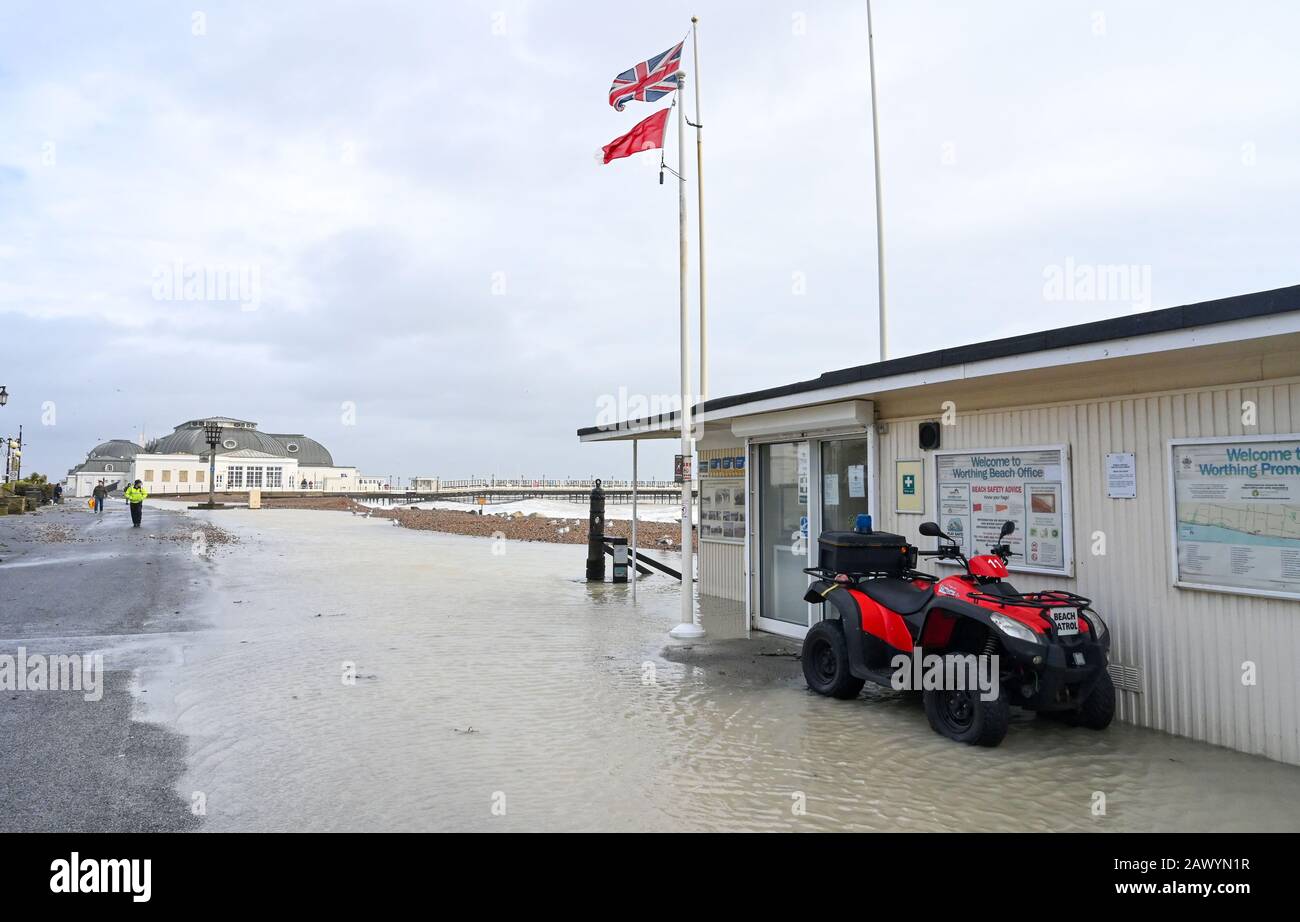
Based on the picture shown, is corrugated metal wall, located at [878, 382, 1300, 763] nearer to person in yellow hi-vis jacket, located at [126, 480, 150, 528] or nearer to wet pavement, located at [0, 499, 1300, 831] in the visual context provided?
wet pavement, located at [0, 499, 1300, 831]

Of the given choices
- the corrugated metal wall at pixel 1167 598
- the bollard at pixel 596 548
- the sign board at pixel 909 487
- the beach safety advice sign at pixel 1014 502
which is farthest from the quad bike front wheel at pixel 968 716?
the bollard at pixel 596 548

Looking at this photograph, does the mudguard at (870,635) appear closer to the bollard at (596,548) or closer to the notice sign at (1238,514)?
the notice sign at (1238,514)

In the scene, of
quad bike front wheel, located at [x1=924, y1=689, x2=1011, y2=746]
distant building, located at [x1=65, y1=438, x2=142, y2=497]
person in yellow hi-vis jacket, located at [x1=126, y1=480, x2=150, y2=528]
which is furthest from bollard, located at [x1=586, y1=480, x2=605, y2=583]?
distant building, located at [x1=65, y1=438, x2=142, y2=497]

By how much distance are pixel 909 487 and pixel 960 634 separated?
233cm

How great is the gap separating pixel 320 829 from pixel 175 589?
12.0 m

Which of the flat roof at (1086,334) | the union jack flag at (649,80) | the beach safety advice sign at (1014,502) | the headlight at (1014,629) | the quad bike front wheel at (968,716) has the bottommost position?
the quad bike front wheel at (968,716)

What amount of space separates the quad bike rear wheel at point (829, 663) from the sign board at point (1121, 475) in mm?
2381

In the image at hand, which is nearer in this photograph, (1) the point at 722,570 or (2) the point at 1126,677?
(2) the point at 1126,677

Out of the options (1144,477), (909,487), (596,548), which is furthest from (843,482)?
(596,548)

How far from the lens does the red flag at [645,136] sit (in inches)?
396

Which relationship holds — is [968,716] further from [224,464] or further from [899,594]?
[224,464]

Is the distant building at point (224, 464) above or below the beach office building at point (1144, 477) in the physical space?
above

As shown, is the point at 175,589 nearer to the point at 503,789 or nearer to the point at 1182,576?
the point at 503,789

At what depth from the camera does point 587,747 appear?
5660mm
